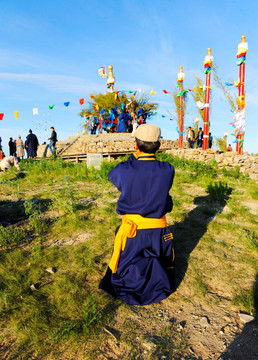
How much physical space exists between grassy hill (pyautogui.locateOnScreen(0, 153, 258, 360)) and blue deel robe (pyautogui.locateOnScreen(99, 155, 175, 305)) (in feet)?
0.44

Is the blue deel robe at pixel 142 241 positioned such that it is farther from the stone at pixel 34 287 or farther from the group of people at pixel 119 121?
the group of people at pixel 119 121

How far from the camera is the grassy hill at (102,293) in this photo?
1.87 m

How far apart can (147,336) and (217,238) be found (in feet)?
7.85

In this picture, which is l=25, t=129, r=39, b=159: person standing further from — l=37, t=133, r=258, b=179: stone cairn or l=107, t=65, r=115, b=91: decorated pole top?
l=107, t=65, r=115, b=91: decorated pole top

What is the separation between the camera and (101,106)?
75.5 feet

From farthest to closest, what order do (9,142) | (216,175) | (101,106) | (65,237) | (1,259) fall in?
1. (101,106)
2. (9,142)
3. (216,175)
4. (65,237)
5. (1,259)

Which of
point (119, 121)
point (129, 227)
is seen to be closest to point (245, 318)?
point (129, 227)

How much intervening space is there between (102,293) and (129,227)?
2.52ft

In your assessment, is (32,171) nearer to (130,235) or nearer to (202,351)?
(130,235)

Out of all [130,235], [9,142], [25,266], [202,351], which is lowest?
[202,351]

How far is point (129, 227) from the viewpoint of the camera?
2.43 meters

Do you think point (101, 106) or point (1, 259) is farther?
point (101, 106)

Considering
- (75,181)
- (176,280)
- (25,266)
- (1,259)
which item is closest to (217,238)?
(176,280)

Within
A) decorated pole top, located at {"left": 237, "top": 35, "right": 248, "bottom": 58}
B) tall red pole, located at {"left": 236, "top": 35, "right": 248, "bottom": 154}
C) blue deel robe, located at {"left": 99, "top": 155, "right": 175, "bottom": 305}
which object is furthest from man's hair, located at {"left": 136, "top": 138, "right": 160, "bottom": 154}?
decorated pole top, located at {"left": 237, "top": 35, "right": 248, "bottom": 58}
